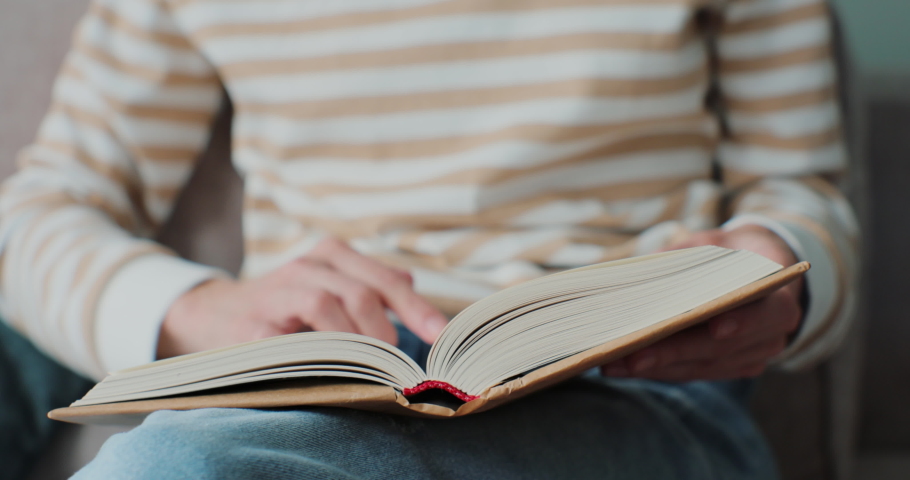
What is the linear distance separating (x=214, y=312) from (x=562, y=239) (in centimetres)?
34

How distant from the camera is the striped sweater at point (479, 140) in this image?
676mm

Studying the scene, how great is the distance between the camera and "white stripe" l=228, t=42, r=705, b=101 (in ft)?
2.22

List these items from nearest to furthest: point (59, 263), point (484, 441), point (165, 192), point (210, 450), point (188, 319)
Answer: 1. point (210, 450)
2. point (484, 441)
3. point (188, 319)
4. point (59, 263)
5. point (165, 192)

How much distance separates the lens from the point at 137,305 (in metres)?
0.59

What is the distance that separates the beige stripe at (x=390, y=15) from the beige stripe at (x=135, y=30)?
4cm

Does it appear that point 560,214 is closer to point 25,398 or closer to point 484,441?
point 484,441

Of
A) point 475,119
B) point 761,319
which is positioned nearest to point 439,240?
point 475,119

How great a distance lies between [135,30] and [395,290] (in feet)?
1.83

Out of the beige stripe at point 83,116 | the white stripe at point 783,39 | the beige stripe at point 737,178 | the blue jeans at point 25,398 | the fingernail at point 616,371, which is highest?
the white stripe at point 783,39

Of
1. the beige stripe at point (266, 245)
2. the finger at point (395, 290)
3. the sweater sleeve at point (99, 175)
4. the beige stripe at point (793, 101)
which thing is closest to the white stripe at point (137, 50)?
the sweater sleeve at point (99, 175)

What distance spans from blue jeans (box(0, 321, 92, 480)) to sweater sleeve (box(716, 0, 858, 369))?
774mm

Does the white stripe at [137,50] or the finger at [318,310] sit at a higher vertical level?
the white stripe at [137,50]

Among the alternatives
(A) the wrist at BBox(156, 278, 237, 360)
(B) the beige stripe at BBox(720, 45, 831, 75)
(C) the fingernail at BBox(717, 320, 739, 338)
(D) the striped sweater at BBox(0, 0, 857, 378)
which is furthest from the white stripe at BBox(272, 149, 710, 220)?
(C) the fingernail at BBox(717, 320, 739, 338)

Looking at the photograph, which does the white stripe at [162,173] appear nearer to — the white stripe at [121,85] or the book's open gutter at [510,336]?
the white stripe at [121,85]
